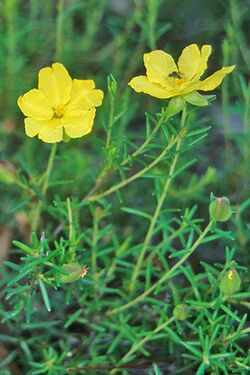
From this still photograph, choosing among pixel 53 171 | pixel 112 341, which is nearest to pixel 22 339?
pixel 112 341

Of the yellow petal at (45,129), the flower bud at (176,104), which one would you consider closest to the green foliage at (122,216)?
the flower bud at (176,104)

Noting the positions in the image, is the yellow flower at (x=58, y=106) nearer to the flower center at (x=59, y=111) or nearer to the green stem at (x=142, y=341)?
the flower center at (x=59, y=111)

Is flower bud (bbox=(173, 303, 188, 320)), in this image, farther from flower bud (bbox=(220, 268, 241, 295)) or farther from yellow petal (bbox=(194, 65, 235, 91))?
yellow petal (bbox=(194, 65, 235, 91))

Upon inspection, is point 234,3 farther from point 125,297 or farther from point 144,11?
point 125,297

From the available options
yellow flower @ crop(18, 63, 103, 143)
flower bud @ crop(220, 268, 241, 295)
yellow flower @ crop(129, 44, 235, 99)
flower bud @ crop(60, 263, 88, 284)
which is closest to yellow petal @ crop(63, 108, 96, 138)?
yellow flower @ crop(18, 63, 103, 143)

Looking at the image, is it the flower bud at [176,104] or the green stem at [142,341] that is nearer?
the flower bud at [176,104]

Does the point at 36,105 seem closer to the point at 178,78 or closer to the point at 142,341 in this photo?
the point at 178,78
